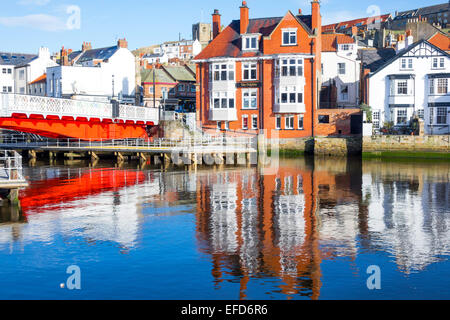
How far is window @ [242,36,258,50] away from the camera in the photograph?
66000mm

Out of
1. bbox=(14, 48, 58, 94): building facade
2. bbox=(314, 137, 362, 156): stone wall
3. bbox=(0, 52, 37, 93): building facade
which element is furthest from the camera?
bbox=(0, 52, 37, 93): building facade

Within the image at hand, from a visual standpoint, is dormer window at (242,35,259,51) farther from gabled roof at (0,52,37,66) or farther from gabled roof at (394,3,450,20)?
gabled roof at (394,3,450,20)

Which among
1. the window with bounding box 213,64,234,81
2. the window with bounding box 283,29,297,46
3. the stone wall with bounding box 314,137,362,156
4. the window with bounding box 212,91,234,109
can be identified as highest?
the window with bounding box 283,29,297,46

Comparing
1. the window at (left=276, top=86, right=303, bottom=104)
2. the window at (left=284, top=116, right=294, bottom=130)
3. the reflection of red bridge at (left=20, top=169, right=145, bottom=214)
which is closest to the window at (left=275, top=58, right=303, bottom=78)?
the window at (left=276, top=86, right=303, bottom=104)

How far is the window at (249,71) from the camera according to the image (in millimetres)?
65875

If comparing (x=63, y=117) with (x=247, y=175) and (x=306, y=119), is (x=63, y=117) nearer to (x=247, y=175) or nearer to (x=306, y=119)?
(x=247, y=175)

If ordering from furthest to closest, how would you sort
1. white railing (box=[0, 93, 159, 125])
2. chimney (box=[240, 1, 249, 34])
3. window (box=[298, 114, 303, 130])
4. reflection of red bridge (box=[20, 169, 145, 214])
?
chimney (box=[240, 1, 249, 34]), window (box=[298, 114, 303, 130]), white railing (box=[0, 93, 159, 125]), reflection of red bridge (box=[20, 169, 145, 214])

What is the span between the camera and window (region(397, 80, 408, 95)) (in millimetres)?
65125

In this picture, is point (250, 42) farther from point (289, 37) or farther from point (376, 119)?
point (376, 119)

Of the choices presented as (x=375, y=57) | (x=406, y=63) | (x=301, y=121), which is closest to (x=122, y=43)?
(x=301, y=121)

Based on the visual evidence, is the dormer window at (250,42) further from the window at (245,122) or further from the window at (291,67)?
the window at (245,122)

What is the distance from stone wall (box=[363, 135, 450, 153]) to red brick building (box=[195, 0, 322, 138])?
7.23 m

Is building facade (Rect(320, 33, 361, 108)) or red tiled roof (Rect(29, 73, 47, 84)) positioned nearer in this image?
building facade (Rect(320, 33, 361, 108))

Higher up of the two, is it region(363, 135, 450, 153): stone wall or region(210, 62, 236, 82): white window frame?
region(210, 62, 236, 82): white window frame
